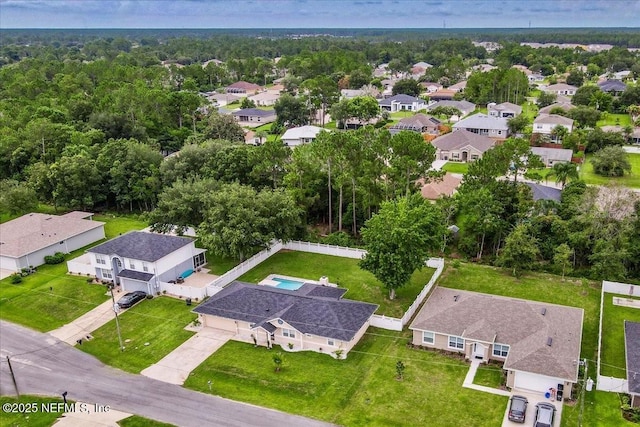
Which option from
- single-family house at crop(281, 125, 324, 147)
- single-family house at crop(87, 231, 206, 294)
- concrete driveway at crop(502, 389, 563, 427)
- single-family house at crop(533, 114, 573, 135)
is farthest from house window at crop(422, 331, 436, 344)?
single-family house at crop(533, 114, 573, 135)

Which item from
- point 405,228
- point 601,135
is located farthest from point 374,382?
point 601,135

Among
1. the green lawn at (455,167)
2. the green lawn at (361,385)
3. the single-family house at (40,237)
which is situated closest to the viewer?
the green lawn at (361,385)

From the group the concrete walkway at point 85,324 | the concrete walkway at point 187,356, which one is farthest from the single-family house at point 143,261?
the concrete walkway at point 187,356

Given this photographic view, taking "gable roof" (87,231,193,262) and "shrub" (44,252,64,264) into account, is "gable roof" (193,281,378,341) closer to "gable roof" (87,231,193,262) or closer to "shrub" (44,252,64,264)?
"gable roof" (87,231,193,262)

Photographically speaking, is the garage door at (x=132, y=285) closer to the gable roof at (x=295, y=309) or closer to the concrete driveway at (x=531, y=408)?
the gable roof at (x=295, y=309)

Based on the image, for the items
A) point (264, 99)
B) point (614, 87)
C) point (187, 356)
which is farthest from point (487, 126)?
point (187, 356)

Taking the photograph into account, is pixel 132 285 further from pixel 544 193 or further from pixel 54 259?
pixel 544 193
